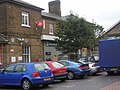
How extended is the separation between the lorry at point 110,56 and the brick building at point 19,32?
8881 mm

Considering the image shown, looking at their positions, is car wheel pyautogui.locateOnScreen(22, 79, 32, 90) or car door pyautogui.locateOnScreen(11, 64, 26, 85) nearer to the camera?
car wheel pyautogui.locateOnScreen(22, 79, 32, 90)

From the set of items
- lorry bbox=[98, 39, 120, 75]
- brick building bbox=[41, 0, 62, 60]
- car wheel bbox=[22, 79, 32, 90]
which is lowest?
car wheel bbox=[22, 79, 32, 90]

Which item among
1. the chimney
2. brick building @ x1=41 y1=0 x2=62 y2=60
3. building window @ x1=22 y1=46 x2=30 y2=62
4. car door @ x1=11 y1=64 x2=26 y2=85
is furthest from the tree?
car door @ x1=11 y1=64 x2=26 y2=85

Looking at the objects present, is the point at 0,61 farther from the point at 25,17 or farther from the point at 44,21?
the point at 44,21

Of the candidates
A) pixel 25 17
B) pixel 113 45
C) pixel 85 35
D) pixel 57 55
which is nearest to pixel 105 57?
pixel 113 45

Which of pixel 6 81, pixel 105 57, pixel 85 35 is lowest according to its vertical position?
pixel 6 81

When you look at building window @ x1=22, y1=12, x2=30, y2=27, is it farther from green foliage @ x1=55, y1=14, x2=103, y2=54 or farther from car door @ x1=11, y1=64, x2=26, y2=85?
car door @ x1=11, y1=64, x2=26, y2=85

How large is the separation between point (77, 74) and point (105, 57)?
3.55 metres

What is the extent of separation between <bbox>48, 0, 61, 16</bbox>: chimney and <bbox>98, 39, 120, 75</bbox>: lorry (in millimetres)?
18153

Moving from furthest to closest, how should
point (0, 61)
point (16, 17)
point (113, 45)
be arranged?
point (16, 17) < point (0, 61) < point (113, 45)

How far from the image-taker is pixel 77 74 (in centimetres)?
1875

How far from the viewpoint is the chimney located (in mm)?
38625

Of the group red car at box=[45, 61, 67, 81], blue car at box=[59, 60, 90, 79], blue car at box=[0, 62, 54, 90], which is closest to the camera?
blue car at box=[0, 62, 54, 90]

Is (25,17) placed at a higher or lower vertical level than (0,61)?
higher
